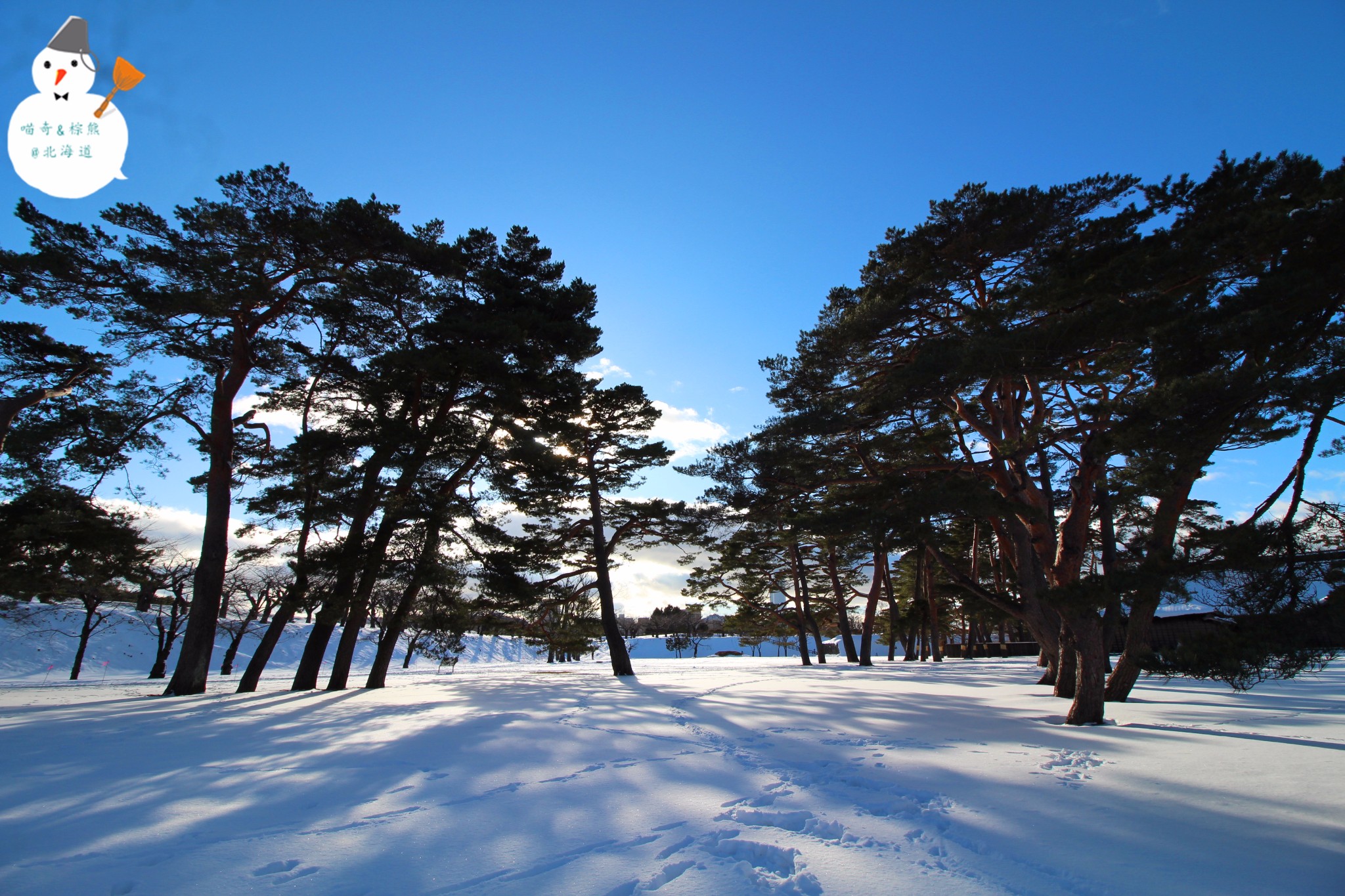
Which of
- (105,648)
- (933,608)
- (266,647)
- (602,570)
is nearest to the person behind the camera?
(266,647)

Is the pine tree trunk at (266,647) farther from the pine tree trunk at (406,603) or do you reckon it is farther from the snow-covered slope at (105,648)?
the snow-covered slope at (105,648)

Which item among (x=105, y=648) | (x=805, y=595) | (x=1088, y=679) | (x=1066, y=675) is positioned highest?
(x=805, y=595)

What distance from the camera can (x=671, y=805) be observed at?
149 inches

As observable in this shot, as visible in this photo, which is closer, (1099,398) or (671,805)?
(671,805)

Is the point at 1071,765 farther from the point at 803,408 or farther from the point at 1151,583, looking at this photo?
the point at 803,408

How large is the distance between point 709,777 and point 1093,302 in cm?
727

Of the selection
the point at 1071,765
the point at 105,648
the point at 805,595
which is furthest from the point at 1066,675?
the point at 105,648

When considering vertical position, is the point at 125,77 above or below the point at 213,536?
above

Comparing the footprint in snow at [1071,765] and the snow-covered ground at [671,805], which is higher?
the footprint in snow at [1071,765]

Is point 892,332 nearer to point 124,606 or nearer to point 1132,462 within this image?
point 1132,462

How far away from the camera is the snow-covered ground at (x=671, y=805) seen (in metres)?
2.72

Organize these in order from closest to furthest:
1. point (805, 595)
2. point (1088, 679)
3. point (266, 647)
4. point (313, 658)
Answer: point (1088, 679) → point (266, 647) → point (313, 658) → point (805, 595)

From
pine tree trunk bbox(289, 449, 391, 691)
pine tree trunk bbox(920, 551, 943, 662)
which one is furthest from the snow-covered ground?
pine tree trunk bbox(920, 551, 943, 662)

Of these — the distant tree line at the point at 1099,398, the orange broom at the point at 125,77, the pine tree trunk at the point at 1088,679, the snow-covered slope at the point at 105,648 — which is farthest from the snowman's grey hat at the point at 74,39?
the snow-covered slope at the point at 105,648
